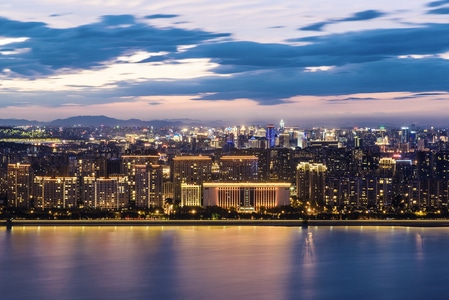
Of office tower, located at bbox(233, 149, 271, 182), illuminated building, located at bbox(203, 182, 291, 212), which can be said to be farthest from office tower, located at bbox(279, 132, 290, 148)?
illuminated building, located at bbox(203, 182, 291, 212)

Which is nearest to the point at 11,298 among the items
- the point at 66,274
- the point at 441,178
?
the point at 66,274

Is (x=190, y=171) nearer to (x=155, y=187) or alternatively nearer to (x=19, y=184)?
(x=155, y=187)

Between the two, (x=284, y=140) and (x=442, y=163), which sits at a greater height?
(x=284, y=140)

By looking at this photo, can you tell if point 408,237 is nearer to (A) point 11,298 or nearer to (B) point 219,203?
(B) point 219,203

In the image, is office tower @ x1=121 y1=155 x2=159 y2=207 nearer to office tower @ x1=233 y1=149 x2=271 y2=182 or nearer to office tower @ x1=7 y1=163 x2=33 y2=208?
office tower @ x1=7 y1=163 x2=33 y2=208

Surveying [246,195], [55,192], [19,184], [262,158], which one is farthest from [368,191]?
[19,184]

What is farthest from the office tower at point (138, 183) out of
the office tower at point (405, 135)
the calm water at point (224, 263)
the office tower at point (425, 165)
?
the office tower at point (405, 135)
